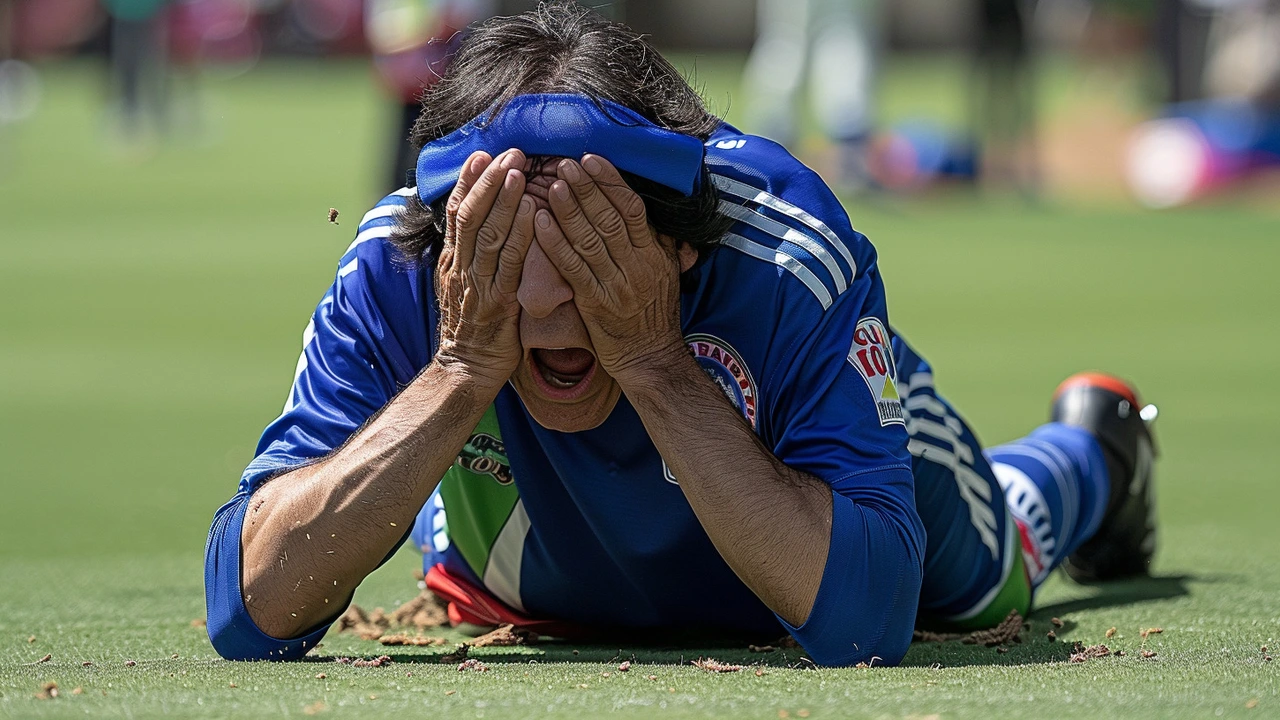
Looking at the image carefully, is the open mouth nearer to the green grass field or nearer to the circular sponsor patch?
the circular sponsor patch

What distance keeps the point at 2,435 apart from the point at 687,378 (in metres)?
4.23

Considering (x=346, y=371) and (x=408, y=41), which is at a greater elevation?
(x=408, y=41)

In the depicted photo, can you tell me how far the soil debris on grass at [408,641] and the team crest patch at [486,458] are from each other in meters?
0.36

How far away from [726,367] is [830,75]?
1000 cm

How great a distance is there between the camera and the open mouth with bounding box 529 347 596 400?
2637 millimetres

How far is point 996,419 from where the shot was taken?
20.3 ft

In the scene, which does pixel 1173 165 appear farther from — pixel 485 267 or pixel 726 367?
pixel 485 267

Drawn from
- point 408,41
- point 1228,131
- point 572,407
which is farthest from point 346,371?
point 1228,131

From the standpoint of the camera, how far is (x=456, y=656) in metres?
2.85

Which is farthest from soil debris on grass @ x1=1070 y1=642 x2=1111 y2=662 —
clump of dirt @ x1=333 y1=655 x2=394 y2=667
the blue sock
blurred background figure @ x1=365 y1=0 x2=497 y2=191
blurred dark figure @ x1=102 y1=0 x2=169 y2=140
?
blurred dark figure @ x1=102 y1=0 x2=169 y2=140

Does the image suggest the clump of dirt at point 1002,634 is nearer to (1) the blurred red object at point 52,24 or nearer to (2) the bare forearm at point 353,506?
(2) the bare forearm at point 353,506

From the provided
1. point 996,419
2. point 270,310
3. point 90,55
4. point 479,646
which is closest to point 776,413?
point 479,646

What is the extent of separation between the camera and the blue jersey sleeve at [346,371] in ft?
8.84

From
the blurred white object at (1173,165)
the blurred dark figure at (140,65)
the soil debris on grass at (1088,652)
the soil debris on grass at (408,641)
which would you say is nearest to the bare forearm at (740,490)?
the soil debris on grass at (1088,652)
